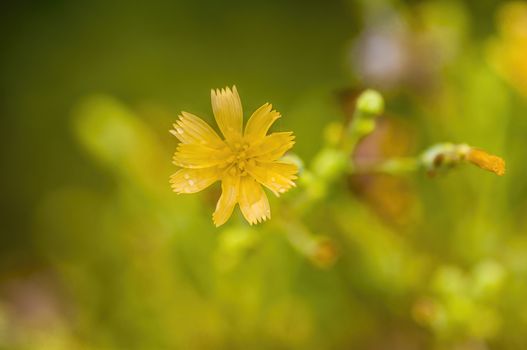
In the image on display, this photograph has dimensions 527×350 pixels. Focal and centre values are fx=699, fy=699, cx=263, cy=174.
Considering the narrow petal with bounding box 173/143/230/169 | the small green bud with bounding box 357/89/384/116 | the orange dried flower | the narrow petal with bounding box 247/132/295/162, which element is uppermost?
the small green bud with bounding box 357/89/384/116

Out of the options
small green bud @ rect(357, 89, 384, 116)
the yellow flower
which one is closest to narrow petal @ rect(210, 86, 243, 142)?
the yellow flower

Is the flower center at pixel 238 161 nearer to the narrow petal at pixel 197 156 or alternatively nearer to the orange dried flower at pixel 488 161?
the narrow petal at pixel 197 156

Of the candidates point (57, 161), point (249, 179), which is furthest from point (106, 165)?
point (249, 179)

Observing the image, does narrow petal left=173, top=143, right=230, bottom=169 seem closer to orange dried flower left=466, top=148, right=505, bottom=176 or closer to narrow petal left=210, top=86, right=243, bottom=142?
narrow petal left=210, top=86, right=243, bottom=142

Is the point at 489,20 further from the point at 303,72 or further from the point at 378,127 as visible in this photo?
the point at 378,127

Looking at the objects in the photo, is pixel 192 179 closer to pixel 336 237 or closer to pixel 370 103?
pixel 370 103

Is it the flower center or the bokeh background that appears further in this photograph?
the bokeh background
